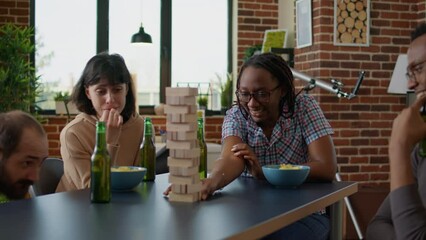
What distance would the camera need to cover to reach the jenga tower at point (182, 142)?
6.28 feet

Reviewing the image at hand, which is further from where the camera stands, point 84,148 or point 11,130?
point 84,148

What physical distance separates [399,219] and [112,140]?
157 cm

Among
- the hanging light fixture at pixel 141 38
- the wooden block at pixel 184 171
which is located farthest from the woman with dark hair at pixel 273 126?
the hanging light fixture at pixel 141 38

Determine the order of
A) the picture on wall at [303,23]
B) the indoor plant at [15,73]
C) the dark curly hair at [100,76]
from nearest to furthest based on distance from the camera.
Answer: the dark curly hair at [100,76], the picture on wall at [303,23], the indoor plant at [15,73]

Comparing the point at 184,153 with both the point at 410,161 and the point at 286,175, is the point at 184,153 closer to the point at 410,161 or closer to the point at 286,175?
the point at 286,175

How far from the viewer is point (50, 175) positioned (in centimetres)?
258

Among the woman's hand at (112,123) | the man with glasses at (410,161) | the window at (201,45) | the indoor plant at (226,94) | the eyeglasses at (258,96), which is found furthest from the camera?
the window at (201,45)

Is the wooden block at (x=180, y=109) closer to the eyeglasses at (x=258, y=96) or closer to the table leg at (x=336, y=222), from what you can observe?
the eyeglasses at (x=258, y=96)

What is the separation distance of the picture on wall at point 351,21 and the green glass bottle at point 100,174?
3703mm

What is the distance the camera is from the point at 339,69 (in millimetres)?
5340

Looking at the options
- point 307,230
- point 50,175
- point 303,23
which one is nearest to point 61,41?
point 303,23

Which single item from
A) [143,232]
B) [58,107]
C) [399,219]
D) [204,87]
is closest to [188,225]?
[143,232]

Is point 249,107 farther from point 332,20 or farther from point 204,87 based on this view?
point 204,87

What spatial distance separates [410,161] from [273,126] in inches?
48.9
